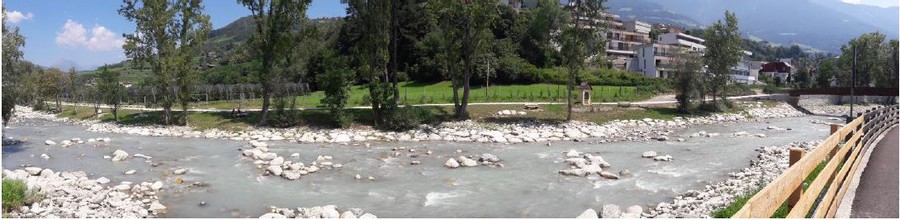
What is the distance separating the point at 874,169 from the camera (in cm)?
1206

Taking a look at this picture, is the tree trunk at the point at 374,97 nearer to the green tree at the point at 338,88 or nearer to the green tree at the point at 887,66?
the green tree at the point at 338,88

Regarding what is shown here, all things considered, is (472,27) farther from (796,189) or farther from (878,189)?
(796,189)

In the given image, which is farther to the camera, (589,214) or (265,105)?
(265,105)

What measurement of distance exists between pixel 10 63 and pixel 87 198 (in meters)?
15.0

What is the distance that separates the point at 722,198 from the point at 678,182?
12.5 ft

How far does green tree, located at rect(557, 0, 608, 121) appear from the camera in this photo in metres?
40.4

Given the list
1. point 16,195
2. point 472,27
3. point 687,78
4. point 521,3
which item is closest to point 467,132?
point 472,27

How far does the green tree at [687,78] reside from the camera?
4719cm

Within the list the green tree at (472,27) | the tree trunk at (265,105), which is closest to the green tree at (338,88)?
the tree trunk at (265,105)

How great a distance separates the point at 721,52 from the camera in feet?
166

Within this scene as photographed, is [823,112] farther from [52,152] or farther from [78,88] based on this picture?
[78,88]

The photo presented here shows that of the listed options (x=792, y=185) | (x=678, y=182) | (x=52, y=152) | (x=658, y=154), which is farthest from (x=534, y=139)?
(x=792, y=185)

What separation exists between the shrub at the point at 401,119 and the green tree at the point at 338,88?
2.49 meters

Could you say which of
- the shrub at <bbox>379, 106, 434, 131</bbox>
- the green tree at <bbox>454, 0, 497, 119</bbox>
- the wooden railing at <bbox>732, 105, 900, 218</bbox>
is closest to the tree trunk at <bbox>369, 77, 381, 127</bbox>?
the shrub at <bbox>379, 106, 434, 131</bbox>
